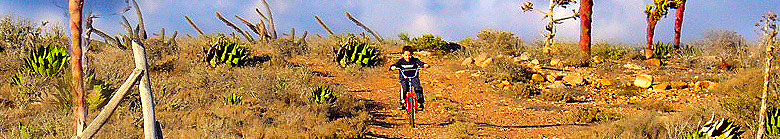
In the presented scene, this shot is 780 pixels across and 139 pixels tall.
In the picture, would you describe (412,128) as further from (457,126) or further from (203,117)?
(203,117)

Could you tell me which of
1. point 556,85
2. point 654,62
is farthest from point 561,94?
point 654,62

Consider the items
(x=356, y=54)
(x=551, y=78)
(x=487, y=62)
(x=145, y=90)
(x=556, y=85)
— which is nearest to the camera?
(x=145, y=90)

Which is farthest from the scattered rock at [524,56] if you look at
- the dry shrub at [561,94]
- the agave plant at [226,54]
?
the agave plant at [226,54]

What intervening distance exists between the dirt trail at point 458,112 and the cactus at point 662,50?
573cm

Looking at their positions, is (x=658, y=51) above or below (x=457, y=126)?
above

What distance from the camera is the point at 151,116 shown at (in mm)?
4445

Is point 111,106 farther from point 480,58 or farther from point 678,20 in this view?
point 678,20

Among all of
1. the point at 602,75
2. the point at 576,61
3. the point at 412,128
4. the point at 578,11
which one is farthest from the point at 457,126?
the point at 578,11

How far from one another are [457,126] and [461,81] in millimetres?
6532

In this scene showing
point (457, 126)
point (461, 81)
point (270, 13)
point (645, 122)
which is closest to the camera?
point (645, 122)

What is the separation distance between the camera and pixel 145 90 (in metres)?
4.39

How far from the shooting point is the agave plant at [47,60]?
36.6 feet

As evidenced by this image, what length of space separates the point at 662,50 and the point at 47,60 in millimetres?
14956

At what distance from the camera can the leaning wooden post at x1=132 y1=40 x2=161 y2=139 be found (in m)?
4.28
